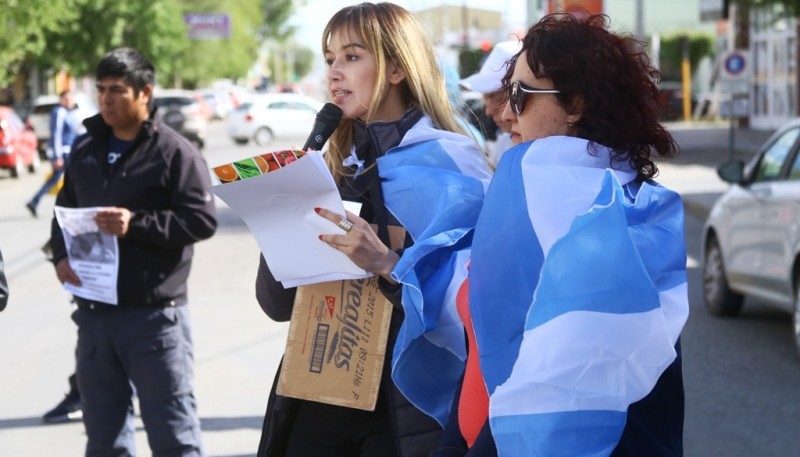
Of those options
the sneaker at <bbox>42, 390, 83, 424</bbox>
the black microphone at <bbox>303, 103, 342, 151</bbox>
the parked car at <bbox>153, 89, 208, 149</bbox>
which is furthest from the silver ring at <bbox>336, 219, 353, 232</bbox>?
the parked car at <bbox>153, 89, 208, 149</bbox>

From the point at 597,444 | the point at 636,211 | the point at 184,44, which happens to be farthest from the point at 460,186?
the point at 184,44

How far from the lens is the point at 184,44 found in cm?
5638

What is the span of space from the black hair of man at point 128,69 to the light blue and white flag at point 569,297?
119 inches

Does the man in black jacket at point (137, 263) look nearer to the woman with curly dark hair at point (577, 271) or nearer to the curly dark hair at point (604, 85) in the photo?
the woman with curly dark hair at point (577, 271)

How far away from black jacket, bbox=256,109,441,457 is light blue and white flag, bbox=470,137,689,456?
669mm

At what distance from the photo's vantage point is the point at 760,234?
9.45 m

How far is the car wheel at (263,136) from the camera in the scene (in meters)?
42.0

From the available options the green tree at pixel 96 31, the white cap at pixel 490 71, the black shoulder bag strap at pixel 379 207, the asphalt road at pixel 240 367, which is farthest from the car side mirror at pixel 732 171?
the green tree at pixel 96 31

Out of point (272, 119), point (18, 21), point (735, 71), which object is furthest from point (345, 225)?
point (272, 119)

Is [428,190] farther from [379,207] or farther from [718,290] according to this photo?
[718,290]

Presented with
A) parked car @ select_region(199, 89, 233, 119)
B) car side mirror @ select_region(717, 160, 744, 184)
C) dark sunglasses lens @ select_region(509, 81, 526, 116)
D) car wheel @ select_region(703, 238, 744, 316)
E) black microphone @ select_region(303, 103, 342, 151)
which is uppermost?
dark sunglasses lens @ select_region(509, 81, 526, 116)

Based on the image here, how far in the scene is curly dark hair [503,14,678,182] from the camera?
2.50m

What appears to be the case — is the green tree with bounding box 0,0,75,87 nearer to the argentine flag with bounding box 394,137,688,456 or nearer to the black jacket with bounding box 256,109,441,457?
the black jacket with bounding box 256,109,441,457

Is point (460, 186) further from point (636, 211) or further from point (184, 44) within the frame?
point (184, 44)
